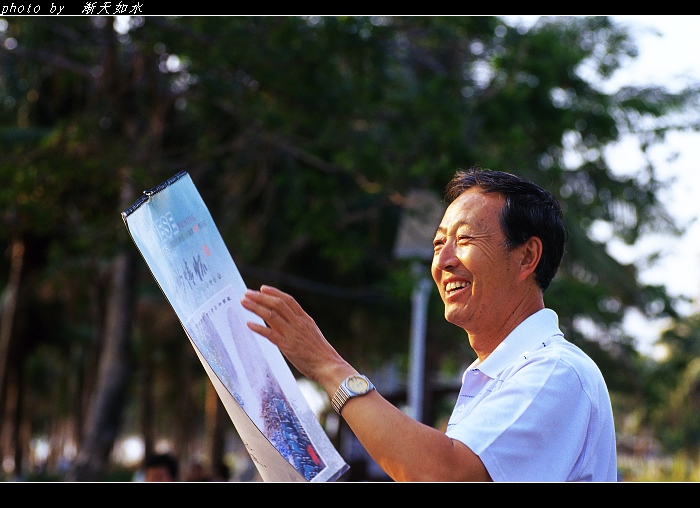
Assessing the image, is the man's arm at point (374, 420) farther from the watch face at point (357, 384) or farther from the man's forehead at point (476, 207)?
the man's forehead at point (476, 207)

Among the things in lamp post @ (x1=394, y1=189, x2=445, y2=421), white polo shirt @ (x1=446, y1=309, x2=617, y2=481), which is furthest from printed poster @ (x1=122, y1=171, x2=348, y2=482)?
lamp post @ (x1=394, y1=189, x2=445, y2=421)

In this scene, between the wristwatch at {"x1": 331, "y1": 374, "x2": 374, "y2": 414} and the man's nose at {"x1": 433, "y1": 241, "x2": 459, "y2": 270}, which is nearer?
the wristwatch at {"x1": 331, "y1": 374, "x2": 374, "y2": 414}

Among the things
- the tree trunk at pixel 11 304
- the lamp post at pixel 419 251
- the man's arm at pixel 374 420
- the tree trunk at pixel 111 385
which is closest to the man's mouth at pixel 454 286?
the man's arm at pixel 374 420

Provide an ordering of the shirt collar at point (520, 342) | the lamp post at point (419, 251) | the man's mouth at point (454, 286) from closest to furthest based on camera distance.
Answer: the shirt collar at point (520, 342)
the man's mouth at point (454, 286)
the lamp post at point (419, 251)

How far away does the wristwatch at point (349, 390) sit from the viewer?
1.92 meters

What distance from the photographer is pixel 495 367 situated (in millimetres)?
2123

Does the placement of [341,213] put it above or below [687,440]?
above

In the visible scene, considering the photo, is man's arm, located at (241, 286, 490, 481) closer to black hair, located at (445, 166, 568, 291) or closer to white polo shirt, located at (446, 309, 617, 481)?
white polo shirt, located at (446, 309, 617, 481)

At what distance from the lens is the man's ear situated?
220cm

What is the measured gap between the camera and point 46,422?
48656 millimetres

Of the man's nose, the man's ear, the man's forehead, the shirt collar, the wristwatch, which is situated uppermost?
the man's forehead
